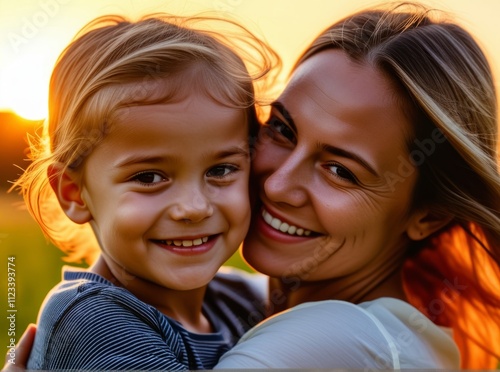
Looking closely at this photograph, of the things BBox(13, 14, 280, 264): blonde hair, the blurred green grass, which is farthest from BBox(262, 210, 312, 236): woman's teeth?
the blurred green grass

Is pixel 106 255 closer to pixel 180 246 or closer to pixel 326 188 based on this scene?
pixel 180 246

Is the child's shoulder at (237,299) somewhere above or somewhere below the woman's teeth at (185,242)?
below

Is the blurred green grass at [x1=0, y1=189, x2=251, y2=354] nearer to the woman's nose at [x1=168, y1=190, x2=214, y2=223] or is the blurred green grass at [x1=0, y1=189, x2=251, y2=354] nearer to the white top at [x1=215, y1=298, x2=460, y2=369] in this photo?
the woman's nose at [x1=168, y1=190, x2=214, y2=223]


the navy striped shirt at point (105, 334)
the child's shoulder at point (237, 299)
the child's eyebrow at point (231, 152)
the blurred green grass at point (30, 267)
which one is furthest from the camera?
the blurred green grass at point (30, 267)

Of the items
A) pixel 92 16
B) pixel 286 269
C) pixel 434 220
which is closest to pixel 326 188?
pixel 286 269

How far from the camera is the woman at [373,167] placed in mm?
2516

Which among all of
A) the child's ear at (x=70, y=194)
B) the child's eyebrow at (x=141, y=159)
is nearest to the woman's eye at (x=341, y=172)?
the child's eyebrow at (x=141, y=159)

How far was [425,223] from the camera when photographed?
279cm

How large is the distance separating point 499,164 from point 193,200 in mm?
1148

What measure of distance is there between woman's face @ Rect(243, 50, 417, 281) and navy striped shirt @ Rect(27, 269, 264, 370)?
1.55ft

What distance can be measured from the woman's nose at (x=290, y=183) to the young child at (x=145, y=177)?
0.12 meters

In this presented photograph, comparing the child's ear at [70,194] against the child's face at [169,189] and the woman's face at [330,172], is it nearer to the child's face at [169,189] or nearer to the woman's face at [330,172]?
the child's face at [169,189]

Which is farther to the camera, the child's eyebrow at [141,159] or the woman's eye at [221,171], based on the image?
the woman's eye at [221,171]

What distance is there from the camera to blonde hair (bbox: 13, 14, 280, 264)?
242 cm
